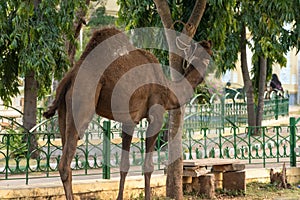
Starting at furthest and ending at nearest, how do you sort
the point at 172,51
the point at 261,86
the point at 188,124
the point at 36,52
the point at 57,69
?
the point at 261,86, the point at 188,124, the point at 57,69, the point at 36,52, the point at 172,51

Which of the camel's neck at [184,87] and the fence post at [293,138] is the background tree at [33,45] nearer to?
the camel's neck at [184,87]

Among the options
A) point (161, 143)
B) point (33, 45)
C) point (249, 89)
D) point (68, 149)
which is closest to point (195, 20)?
point (161, 143)

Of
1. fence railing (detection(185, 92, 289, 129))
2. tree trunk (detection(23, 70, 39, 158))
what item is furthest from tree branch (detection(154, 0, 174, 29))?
tree trunk (detection(23, 70, 39, 158))

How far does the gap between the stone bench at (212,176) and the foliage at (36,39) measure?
3.80 metres

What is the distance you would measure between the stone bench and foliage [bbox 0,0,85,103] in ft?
12.5

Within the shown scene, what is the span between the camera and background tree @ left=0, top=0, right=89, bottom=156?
35.8 feet

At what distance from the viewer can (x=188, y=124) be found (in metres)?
15.4

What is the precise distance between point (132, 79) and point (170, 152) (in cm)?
181

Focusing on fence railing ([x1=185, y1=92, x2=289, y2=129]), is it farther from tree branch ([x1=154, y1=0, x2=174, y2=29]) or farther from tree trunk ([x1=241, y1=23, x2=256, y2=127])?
tree branch ([x1=154, y1=0, x2=174, y2=29])

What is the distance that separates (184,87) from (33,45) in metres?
4.70

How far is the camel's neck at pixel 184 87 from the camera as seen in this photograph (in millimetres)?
7309

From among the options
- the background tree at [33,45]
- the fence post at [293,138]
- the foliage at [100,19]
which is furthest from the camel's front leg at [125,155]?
the foliage at [100,19]

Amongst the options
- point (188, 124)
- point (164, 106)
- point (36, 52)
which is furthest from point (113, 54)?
point (188, 124)

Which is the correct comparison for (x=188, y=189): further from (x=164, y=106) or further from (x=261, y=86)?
(x=261, y=86)
